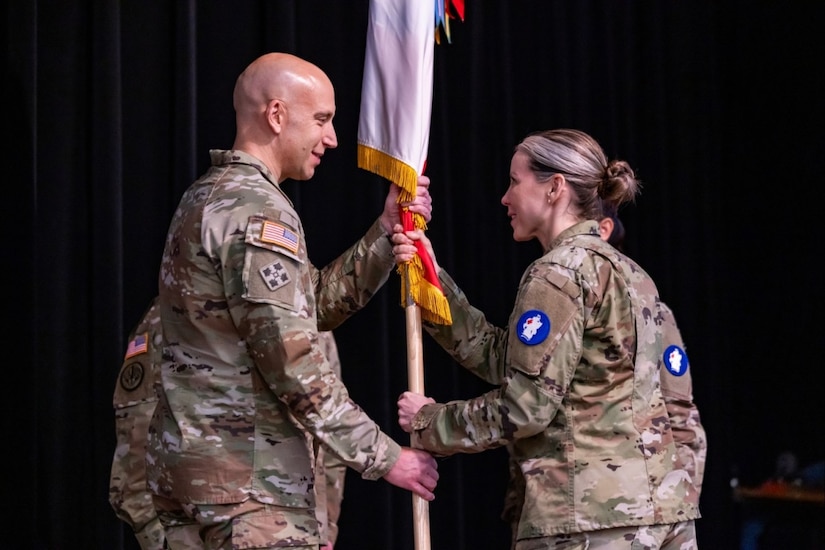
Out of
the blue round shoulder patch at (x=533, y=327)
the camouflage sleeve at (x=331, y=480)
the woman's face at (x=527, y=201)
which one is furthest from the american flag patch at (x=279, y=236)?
the camouflage sleeve at (x=331, y=480)

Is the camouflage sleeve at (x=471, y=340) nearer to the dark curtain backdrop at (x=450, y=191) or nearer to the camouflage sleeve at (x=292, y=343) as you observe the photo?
the camouflage sleeve at (x=292, y=343)

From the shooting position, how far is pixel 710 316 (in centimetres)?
498

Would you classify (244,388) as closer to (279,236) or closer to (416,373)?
(279,236)

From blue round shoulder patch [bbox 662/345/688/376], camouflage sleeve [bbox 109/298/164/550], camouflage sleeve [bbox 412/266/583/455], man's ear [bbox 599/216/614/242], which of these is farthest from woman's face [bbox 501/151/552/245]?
camouflage sleeve [bbox 109/298/164/550]

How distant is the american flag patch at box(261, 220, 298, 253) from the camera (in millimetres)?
2240

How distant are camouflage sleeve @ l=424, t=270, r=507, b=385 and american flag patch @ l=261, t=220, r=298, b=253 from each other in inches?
29.4

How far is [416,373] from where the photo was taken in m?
2.81

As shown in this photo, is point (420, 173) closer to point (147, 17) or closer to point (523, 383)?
point (523, 383)

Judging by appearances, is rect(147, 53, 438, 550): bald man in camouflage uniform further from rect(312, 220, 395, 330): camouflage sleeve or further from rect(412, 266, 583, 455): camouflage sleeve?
rect(312, 220, 395, 330): camouflage sleeve

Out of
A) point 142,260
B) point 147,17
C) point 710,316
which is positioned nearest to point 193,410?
point 142,260

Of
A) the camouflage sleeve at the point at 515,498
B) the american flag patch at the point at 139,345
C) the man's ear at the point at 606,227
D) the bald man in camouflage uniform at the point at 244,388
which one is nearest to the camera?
the bald man in camouflage uniform at the point at 244,388

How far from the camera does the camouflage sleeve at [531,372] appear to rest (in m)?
2.45

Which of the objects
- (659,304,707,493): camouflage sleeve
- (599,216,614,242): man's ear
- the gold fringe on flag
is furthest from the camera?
(599,216,614,242): man's ear

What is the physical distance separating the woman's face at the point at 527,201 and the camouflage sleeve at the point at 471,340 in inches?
11.2
